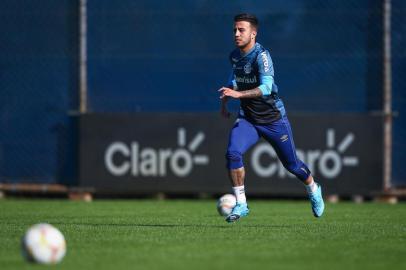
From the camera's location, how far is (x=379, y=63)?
52.4ft

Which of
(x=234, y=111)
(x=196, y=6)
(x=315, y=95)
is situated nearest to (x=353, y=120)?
(x=315, y=95)

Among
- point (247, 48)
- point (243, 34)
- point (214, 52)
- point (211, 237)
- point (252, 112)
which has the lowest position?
point (211, 237)

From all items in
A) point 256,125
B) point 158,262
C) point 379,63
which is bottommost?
point 158,262

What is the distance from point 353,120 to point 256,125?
17.0ft

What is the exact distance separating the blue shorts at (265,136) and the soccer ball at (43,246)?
3.83 metres

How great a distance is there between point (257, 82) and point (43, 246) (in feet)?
14.4

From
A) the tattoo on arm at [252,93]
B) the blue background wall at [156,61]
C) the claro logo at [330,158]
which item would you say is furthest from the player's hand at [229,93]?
the blue background wall at [156,61]

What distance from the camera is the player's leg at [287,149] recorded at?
35.3ft

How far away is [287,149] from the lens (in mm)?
10844

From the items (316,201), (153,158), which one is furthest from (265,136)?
(153,158)

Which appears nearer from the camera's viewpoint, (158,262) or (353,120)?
(158,262)

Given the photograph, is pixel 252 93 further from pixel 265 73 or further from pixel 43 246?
pixel 43 246

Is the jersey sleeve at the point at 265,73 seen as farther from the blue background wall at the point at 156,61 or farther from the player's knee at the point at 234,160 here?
the blue background wall at the point at 156,61

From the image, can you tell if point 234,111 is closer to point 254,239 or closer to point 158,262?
point 254,239
